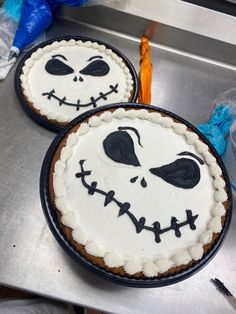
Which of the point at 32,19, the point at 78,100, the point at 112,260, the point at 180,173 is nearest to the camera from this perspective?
the point at 112,260

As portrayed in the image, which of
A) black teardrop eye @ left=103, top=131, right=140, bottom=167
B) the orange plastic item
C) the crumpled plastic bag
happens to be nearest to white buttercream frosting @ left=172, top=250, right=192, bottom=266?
black teardrop eye @ left=103, top=131, right=140, bottom=167

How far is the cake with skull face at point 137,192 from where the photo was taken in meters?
0.63

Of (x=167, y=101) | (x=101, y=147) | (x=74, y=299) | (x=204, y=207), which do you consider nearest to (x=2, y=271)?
(x=74, y=299)

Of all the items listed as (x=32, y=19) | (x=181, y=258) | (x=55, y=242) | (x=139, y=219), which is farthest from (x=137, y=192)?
→ (x=32, y=19)

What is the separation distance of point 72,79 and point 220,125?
473mm

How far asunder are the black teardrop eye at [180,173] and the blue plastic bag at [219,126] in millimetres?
228

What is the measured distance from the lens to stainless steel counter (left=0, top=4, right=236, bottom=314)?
74 centimetres

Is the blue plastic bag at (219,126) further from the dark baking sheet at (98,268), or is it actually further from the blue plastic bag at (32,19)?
the blue plastic bag at (32,19)

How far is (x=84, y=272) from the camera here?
2.48 feet

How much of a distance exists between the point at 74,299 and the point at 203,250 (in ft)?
1.07

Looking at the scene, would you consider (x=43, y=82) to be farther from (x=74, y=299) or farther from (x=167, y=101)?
(x=74, y=299)

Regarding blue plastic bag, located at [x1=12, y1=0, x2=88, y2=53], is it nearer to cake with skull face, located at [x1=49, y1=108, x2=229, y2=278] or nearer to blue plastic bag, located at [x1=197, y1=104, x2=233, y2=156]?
cake with skull face, located at [x1=49, y1=108, x2=229, y2=278]

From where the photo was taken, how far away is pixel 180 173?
0.71 metres

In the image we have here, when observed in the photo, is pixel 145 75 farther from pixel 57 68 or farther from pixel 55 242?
pixel 55 242
